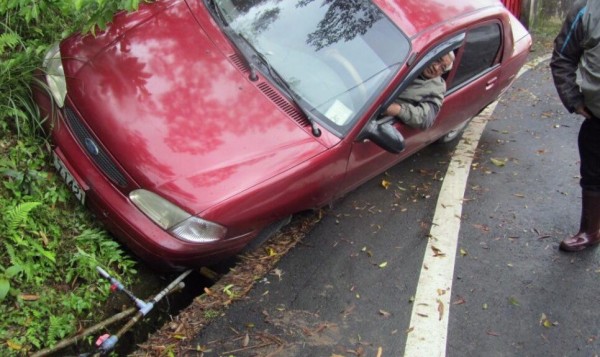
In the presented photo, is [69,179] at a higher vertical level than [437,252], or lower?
higher

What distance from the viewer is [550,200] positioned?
4637 mm

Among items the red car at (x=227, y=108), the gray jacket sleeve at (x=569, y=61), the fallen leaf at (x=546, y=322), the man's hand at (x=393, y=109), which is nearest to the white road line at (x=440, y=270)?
the fallen leaf at (x=546, y=322)

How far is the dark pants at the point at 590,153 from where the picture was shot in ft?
11.6

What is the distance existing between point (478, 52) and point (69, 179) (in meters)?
3.33

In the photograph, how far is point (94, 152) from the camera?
3074mm

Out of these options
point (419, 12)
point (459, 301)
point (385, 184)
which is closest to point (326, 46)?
point (419, 12)

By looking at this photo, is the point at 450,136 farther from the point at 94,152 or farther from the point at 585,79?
the point at 94,152

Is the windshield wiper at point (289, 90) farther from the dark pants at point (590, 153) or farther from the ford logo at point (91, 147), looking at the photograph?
the dark pants at point (590, 153)

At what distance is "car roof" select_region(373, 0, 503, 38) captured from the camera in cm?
378

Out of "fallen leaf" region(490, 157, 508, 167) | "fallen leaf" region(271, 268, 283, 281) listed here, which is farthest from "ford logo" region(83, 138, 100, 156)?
"fallen leaf" region(490, 157, 508, 167)

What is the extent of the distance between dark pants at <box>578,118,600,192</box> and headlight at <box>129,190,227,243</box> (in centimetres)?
252

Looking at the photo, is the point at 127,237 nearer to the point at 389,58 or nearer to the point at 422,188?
the point at 389,58

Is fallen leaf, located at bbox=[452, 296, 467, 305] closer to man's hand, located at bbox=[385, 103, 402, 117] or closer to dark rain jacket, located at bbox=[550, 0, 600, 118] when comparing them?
man's hand, located at bbox=[385, 103, 402, 117]

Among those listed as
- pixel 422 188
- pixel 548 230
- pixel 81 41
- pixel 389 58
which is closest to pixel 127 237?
pixel 81 41
